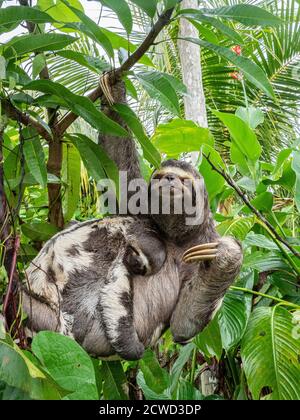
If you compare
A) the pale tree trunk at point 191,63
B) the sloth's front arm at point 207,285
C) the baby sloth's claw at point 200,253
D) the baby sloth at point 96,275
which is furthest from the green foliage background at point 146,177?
the pale tree trunk at point 191,63

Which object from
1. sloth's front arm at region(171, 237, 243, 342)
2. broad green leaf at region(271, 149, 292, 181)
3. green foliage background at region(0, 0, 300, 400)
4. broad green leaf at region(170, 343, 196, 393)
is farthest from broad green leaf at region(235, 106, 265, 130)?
broad green leaf at region(170, 343, 196, 393)

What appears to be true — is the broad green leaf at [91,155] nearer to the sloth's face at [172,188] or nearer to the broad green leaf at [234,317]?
the sloth's face at [172,188]

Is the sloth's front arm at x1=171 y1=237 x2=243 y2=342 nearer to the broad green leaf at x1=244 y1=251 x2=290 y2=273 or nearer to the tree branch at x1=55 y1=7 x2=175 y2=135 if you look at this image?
the broad green leaf at x1=244 y1=251 x2=290 y2=273

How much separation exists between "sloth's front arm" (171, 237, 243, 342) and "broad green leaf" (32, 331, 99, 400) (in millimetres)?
1046

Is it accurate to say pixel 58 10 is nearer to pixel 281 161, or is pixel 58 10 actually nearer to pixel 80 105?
pixel 80 105

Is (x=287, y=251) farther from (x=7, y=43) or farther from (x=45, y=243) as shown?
(x=7, y=43)

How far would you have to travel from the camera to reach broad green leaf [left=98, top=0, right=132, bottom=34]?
1.73 m

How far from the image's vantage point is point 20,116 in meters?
1.95

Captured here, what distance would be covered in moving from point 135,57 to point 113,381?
139 centimetres

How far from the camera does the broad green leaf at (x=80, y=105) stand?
1.84 metres

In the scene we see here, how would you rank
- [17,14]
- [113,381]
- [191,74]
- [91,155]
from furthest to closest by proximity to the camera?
1. [191,74]
2. [113,381]
3. [91,155]
4. [17,14]

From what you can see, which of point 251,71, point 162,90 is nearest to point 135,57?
point 162,90

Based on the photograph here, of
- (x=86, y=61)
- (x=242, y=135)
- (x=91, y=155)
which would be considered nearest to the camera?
(x=86, y=61)
